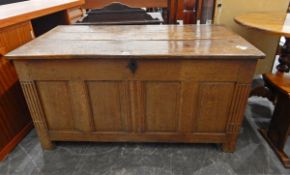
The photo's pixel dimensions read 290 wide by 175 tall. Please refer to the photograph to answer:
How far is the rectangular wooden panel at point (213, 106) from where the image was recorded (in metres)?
1.28

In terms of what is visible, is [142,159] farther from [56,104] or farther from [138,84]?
[56,104]

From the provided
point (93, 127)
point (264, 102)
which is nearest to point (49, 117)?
point (93, 127)

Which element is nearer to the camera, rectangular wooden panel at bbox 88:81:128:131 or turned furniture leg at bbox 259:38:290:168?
rectangular wooden panel at bbox 88:81:128:131

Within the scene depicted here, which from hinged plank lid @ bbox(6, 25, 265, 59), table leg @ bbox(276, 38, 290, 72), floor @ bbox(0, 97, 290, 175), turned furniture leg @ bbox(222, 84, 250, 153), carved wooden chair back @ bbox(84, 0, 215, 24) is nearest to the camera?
hinged plank lid @ bbox(6, 25, 265, 59)

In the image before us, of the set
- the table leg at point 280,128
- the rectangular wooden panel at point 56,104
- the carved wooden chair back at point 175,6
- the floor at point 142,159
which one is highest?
the carved wooden chair back at point 175,6

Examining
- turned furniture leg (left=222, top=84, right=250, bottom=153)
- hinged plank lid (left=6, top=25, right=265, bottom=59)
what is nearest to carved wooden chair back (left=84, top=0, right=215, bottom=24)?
hinged plank lid (left=6, top=25, right=265, bottom=59)

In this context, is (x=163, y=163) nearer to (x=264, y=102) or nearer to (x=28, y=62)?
(x=28, y=62)

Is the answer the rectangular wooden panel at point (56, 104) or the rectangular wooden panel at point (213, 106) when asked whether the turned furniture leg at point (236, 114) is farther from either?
the rectangular wooden panel at point (56, 104)

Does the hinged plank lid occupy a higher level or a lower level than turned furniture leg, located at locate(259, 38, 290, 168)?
higher

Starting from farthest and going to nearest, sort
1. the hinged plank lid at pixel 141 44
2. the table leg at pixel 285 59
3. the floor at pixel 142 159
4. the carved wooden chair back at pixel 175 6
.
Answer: the carved wooden chair back at pixel 175 6, the table leg at pixel 285 59, the floor at pixel 142 159, the hinged plank lid at pixel 141 44

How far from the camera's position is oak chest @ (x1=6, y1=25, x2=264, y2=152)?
1.20m

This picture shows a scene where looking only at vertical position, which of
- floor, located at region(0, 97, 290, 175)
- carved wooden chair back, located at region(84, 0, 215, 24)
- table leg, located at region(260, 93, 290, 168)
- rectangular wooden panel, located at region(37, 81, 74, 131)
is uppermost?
carved wooden chair back, located at region(84, 0, 215, 24)

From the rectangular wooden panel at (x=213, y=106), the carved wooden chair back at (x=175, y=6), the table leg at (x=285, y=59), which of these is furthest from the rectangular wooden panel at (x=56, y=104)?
the carved wooden chair back at (x=175, y=6)

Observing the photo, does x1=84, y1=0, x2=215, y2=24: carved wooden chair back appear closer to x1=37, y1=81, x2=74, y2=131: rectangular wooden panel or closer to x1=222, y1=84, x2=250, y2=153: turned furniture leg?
x1=222, y1=84, x2=250, y2=153: turned furniture leg
